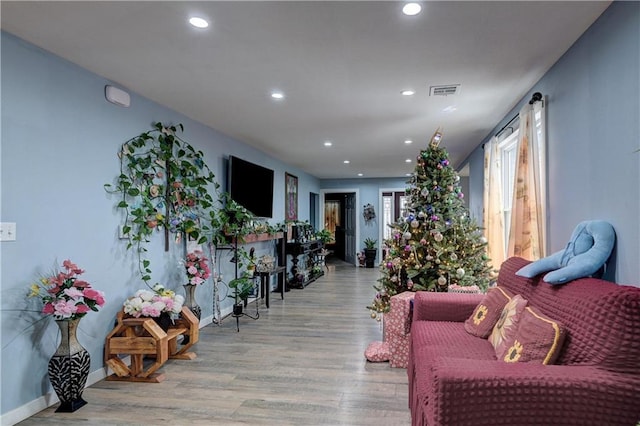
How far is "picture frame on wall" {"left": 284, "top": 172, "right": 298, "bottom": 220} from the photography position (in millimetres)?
7660

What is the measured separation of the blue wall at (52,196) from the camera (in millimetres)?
2398

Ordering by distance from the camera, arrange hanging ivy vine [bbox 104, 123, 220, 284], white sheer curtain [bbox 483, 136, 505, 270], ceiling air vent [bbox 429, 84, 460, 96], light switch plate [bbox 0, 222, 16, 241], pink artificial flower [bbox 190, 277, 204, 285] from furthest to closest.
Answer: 1. white sheer curtain [bbox 483, 136, 505, 270]
2. pink artificial flower [bbox 190, 277, 204, 285]
3. hanging ivy vine [bbox 104, 123, 220, 284]
4. ceiling air vent [bbox 429, 84, 460, 96]
5. light switch plate [bbox 0, 222, 16, 241]

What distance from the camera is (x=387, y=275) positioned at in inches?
156

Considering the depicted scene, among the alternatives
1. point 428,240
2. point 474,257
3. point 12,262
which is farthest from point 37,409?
point 474,257

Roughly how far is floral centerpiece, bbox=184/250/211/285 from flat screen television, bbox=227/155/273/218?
122 cm

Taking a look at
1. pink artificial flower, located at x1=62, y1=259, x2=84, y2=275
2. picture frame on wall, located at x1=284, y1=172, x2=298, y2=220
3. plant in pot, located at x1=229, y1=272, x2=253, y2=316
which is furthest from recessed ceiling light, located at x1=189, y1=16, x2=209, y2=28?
picture frame on wall, located at x1=284, y1=172, x2=298, y2=220

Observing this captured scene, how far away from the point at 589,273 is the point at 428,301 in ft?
3.65

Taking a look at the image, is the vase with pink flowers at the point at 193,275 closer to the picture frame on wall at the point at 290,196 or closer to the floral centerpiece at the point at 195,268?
the floral centerpiece at the point at 195,268

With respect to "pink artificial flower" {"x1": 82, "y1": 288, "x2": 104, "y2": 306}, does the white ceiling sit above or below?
above

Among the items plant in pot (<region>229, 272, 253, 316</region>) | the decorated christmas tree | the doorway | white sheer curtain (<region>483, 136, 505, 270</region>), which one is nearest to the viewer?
the decorated christmas tree

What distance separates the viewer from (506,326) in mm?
2092

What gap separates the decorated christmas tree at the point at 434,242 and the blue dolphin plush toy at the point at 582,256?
1.49 m

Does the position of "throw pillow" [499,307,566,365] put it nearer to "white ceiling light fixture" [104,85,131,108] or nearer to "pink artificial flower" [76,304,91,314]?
"pink artificial flower" [76,304,91,314]

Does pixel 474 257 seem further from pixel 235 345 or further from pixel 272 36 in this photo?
pixel 272 36
